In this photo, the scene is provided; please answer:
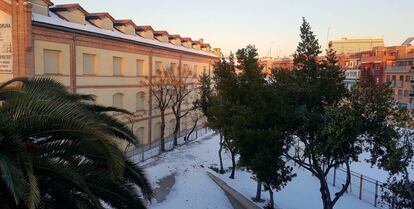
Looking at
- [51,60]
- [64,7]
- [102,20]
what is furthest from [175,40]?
[51,60]

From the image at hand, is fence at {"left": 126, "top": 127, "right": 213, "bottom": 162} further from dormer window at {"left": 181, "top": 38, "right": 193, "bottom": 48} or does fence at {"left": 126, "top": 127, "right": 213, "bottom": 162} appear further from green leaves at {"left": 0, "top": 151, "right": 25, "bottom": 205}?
green leaves at {"left": 0, "top": 151, "right": 25, "bottom": 205}

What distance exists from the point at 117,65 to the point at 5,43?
966 centimetres

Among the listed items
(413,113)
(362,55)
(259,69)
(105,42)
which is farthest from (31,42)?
(362,55)

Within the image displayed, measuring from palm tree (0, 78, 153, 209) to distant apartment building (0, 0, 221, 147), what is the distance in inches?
489

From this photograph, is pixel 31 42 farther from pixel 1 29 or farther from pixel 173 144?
pixel 173 144

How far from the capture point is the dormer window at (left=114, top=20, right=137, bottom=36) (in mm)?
31688

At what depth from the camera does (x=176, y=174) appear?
24.0 metres

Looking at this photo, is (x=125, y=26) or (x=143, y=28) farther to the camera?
(x=143, y=28)

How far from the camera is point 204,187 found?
2092 cm

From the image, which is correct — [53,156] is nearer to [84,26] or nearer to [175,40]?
[84,26]

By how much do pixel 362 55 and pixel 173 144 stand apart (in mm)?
Result: 52141

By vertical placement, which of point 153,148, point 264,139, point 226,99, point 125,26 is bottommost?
point 153,148

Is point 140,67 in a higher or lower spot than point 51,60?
lower

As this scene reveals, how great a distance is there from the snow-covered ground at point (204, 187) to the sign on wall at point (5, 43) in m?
9.96
